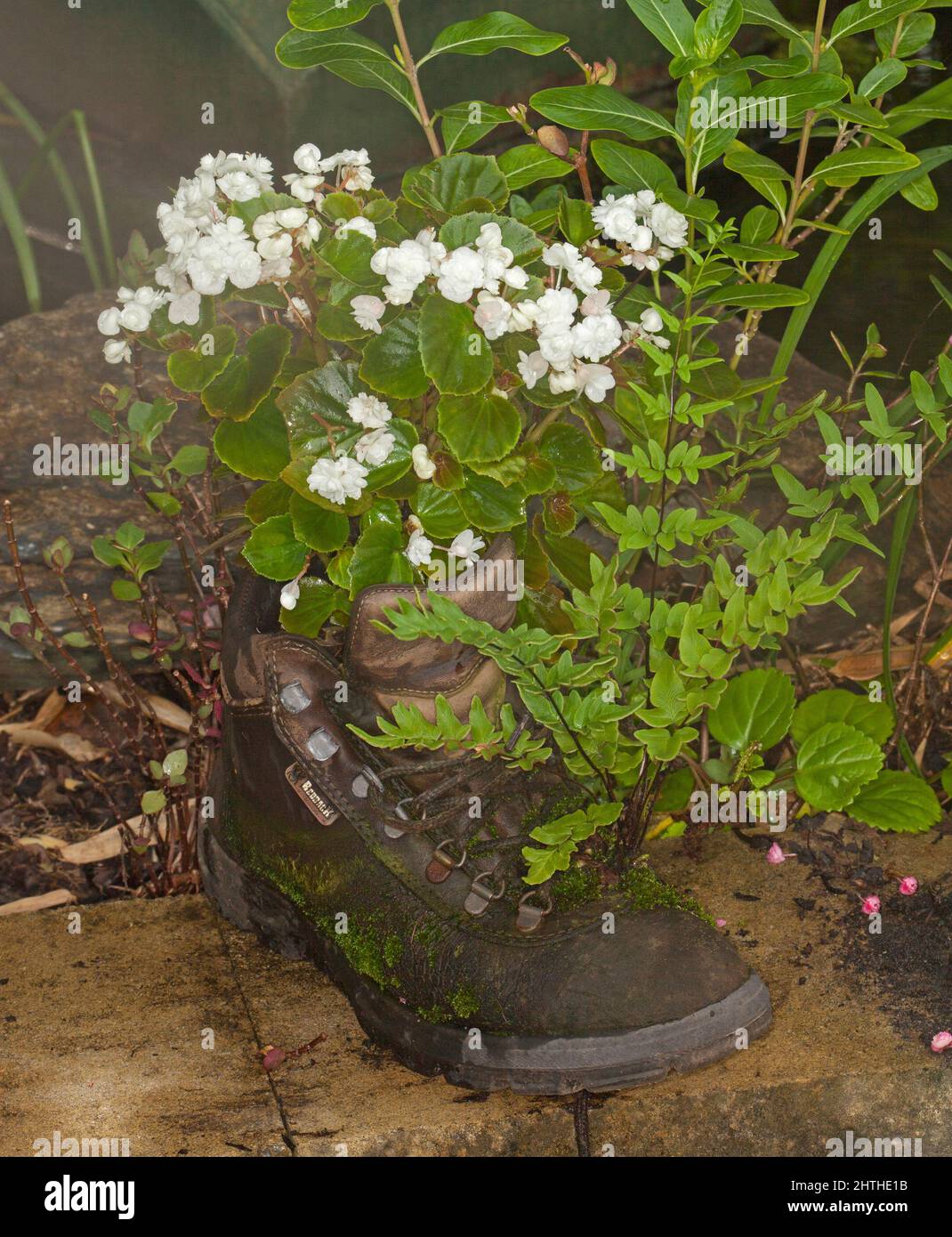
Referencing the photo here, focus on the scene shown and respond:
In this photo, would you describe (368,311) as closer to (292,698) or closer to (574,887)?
(292,698)

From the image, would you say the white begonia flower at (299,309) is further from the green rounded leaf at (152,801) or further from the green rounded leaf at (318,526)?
the green rounded leaf at (152,801)

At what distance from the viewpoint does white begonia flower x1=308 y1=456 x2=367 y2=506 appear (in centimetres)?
156

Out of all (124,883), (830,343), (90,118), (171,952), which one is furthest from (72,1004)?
(90,118)

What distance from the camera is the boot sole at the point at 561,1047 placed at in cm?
159

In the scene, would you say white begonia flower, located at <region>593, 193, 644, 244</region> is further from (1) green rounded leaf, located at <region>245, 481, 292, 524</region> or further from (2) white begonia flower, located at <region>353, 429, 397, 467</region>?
(1) green rounded leaf, located at <region>245, 481, 292, 524</region>

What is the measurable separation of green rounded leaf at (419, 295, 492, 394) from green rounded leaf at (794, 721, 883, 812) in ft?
2.74

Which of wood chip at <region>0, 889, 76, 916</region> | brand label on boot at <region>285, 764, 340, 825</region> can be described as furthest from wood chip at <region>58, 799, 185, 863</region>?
brand label on boot at <region>285, 764, 340, 825</region>

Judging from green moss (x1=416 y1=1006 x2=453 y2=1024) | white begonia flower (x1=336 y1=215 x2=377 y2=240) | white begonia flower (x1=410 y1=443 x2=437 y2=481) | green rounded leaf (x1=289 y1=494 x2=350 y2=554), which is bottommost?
green moss (x1=416 y1=1006 x2=453 y2=1024)

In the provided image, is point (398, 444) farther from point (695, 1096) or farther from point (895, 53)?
point (895, 53)

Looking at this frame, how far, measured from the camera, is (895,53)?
78.0 inches

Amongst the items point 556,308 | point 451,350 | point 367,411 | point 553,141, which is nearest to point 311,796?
point 367,411

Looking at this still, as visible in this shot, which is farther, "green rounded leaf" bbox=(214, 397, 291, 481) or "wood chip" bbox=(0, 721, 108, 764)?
"wood chip" bbox=(0, 721, 108, 764)

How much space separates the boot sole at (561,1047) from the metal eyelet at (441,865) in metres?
0.19

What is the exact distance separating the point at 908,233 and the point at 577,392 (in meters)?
1.57
